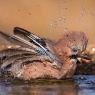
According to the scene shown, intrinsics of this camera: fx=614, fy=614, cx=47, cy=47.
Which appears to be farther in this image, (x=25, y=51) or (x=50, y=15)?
(x=50, y=15)

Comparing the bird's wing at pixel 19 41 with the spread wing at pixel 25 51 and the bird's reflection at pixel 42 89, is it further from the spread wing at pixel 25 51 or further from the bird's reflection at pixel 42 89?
the bird's reflection at pixel 42 89

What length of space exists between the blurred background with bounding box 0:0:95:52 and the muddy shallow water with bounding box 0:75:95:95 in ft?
4.15

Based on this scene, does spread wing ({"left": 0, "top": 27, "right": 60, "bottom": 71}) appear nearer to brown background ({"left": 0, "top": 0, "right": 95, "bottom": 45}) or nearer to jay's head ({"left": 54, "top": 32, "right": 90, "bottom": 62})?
jay's head ({"left": 54, "top": 32, "right": 90, "bottom": 62})

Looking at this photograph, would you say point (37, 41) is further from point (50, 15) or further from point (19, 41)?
point (50, 15)

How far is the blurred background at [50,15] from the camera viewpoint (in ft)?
21.1

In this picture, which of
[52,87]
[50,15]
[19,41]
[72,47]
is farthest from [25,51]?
[50,15]

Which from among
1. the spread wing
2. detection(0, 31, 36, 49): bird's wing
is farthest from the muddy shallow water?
detection(0, 31, 36, 49): bird's wing

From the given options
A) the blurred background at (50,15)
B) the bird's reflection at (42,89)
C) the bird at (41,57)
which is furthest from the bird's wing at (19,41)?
the blurred background at (50,15)

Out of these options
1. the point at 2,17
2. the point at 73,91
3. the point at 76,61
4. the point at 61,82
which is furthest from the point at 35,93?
the point at 2,17

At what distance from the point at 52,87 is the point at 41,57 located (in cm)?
63

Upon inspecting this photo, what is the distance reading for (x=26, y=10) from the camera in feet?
21.3

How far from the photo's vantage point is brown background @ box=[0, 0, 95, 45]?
6.43 metres

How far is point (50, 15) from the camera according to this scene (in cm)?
648

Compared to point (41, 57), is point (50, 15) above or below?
above
